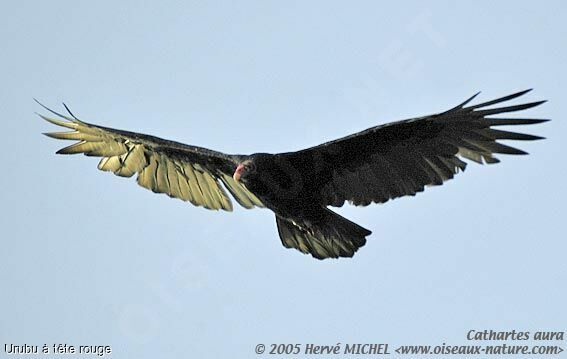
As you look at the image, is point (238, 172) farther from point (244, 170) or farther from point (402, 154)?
point (402, 154)

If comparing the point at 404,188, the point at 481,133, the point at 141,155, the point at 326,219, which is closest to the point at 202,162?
the point at 141,155

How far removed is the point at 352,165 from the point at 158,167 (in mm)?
2348

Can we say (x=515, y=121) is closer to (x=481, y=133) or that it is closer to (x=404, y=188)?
(x=481, y=133)

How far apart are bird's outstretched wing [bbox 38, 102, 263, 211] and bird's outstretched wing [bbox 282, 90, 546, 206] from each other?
1.31 metres

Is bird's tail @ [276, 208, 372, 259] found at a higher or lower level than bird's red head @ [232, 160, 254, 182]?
lower

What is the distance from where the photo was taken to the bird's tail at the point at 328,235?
918cm

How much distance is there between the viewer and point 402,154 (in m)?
8.91

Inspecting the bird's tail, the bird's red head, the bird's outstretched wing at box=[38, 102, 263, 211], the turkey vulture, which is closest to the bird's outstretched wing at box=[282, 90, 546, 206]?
the turkey vulture

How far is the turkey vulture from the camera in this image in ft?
28.2

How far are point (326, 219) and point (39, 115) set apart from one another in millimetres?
3145

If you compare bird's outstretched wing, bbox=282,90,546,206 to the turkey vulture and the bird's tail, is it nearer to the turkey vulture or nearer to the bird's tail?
the turkey vulture

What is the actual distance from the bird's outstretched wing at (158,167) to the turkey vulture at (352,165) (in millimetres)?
202

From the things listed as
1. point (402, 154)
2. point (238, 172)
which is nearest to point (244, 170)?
point (238, 172)

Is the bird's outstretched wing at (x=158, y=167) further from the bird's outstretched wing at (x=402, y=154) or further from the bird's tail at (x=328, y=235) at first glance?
the bird's outstretched wing at (x=402, y=154)
